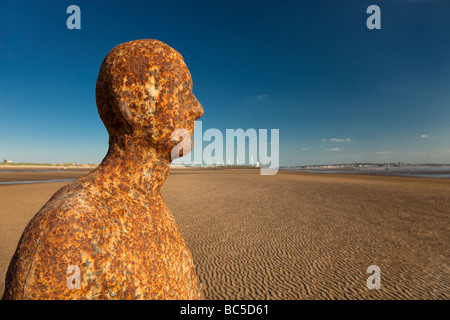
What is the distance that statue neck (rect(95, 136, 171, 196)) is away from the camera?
6.04 ft

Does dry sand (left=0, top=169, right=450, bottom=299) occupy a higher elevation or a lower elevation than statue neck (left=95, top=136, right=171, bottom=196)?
lower

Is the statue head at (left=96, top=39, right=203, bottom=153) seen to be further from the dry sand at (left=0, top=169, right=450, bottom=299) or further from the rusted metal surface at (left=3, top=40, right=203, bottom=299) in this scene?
the dry sand at (left=0, top=169, right=450, bottom=299)

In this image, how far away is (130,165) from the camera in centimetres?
189

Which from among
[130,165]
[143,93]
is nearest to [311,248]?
[130,165]

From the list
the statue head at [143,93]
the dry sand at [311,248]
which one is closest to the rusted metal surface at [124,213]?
the statue head at [143,93]

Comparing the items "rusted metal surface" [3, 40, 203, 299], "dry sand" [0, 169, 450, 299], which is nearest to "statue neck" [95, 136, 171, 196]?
"rusted metal surface" [3, 40, 203, 299]

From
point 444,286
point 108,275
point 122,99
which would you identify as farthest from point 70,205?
point 444,286

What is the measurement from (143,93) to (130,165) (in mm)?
592

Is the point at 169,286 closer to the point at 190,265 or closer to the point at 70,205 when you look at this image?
the point at 190,265

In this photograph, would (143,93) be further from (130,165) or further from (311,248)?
(311,248)

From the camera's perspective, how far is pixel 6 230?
24.6 ft

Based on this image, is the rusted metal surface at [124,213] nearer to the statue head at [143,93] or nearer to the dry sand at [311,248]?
→ the statue head at [143,93]
